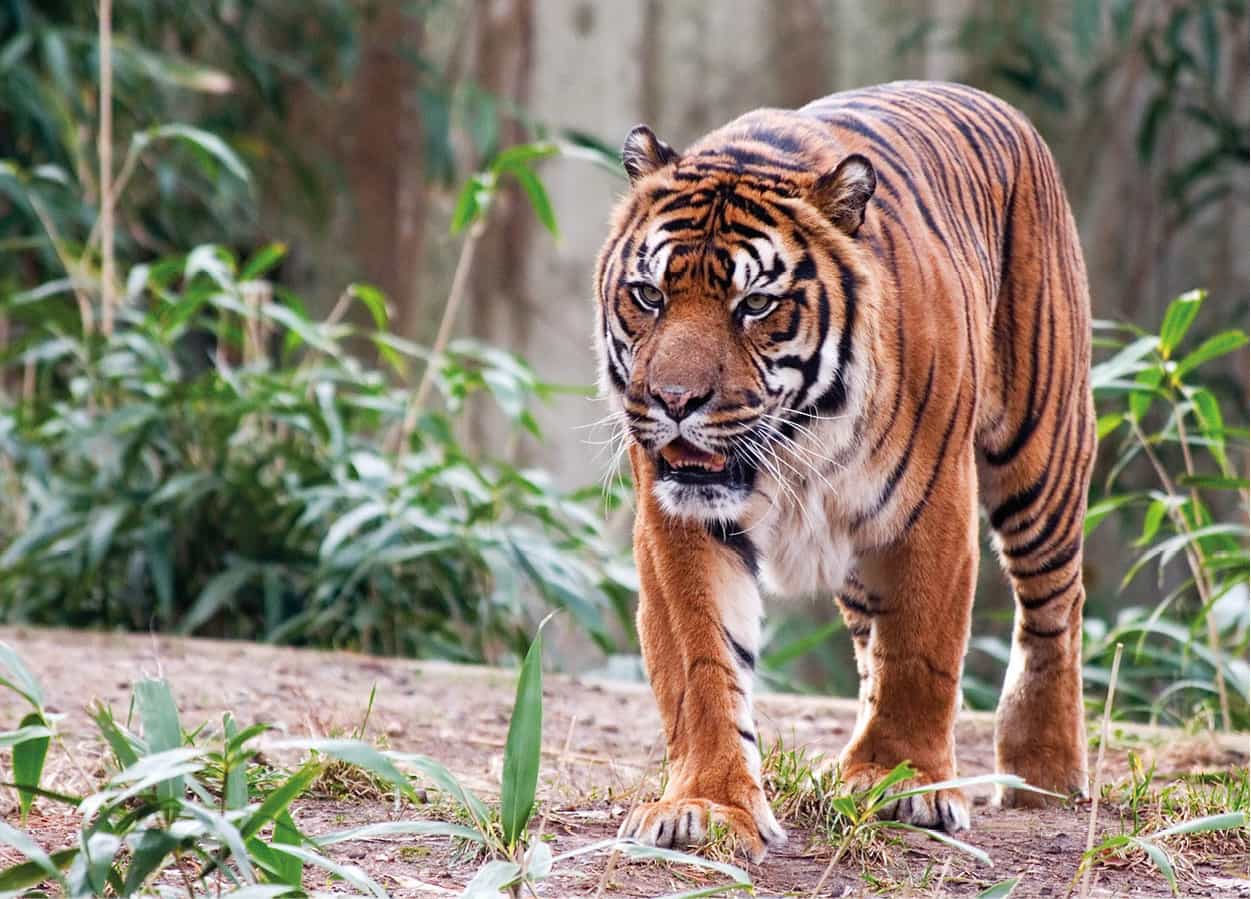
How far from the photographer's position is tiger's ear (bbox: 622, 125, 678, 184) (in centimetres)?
269

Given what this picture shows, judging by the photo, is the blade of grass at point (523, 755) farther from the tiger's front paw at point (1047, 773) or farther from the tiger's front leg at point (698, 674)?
the tiger's front paw at point (1047, 773)

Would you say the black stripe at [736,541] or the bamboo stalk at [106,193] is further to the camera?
the bamboo stalk at [106,193]

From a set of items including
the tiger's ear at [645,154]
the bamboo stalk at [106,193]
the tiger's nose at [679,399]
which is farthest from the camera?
the bamboo stalk at [106,193]

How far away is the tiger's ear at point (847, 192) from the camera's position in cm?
251

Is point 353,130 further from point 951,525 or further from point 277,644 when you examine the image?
point 951,525

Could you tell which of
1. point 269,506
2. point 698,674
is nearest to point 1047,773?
point 698,674

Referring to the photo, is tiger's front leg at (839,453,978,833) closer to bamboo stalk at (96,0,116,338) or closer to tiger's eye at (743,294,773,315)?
tiger's eye at (743,294,773,315)

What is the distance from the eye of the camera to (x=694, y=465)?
8.16ft

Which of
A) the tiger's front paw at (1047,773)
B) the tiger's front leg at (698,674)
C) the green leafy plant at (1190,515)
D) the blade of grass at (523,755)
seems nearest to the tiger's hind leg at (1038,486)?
the tiger's front paw at (1047,773)

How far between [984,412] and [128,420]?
2.64 meters

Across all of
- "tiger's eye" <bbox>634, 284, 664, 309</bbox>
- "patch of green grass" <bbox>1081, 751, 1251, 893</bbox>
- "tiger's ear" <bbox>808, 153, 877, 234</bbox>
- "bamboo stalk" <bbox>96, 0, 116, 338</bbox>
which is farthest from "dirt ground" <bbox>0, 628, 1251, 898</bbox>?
"bamboo stalk" <bbox>96, 0, 116, 338</bbox>

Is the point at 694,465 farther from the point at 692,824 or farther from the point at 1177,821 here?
the point at 1177,821

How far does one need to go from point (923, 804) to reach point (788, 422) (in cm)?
59

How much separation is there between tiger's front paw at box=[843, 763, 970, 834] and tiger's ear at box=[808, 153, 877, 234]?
2.70 feet
